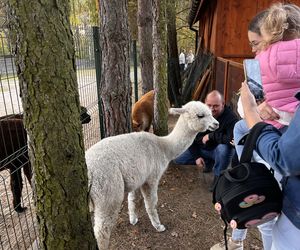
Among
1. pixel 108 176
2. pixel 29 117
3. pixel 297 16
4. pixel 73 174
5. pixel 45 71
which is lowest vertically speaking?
pixel 108 176

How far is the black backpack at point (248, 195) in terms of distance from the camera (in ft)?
4.65

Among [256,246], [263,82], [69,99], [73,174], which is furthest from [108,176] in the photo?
[256,246]

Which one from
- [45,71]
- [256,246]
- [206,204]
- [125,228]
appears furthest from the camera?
[206,204]

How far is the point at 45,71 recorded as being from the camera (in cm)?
132

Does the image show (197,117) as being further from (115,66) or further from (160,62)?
(160,62)

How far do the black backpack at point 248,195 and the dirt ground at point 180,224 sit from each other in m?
1.93

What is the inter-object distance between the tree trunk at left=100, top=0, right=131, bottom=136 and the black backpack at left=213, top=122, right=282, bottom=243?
2.79 meters

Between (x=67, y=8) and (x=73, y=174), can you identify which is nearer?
(x=67, y=8)

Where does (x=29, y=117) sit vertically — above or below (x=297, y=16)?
below

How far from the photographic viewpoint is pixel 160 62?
16.4ft

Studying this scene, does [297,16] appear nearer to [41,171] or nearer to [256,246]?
[41,171]

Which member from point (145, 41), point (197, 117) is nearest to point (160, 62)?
point (197, 117)

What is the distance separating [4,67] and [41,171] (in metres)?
1.80

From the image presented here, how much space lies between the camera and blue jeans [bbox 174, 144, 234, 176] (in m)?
4.14
